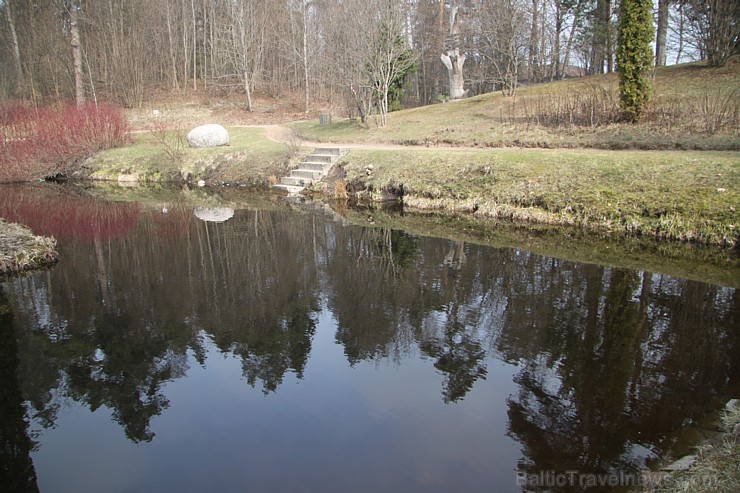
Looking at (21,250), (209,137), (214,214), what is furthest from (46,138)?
(21,250)

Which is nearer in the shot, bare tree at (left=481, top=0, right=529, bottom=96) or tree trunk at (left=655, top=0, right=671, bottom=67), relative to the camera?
tree trunk at (left=655, top=0, right=671, bottom=67)

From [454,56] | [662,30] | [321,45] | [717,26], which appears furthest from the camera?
[321,45]

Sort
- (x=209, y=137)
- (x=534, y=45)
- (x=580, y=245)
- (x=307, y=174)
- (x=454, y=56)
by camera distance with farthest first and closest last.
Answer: (x=534, y=45) < (x=454, y=56) < (x=209, y=137) < (x=307, y=174) < (x=580, y=245)

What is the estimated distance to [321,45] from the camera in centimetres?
3675

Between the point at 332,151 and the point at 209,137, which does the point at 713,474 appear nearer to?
the point at 332,151

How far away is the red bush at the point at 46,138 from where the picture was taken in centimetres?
2162

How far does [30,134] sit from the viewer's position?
21922 mm

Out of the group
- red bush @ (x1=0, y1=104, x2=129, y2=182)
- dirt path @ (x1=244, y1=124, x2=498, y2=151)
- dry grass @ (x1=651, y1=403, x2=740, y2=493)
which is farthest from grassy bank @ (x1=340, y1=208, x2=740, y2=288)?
red bush @ (x1=0, y1=104, x2=129, y2=182)

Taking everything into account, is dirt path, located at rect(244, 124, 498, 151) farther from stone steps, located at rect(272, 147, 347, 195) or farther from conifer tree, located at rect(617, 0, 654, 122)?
conifer tree, located at rect(617, 0, 654, 122)

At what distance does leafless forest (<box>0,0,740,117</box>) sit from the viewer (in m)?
22.9

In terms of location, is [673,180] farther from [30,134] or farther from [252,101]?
[252,101]

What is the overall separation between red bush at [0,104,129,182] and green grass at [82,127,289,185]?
88 cm

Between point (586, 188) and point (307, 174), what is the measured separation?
946 centimetres

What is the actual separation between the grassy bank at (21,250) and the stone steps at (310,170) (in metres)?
8.50
